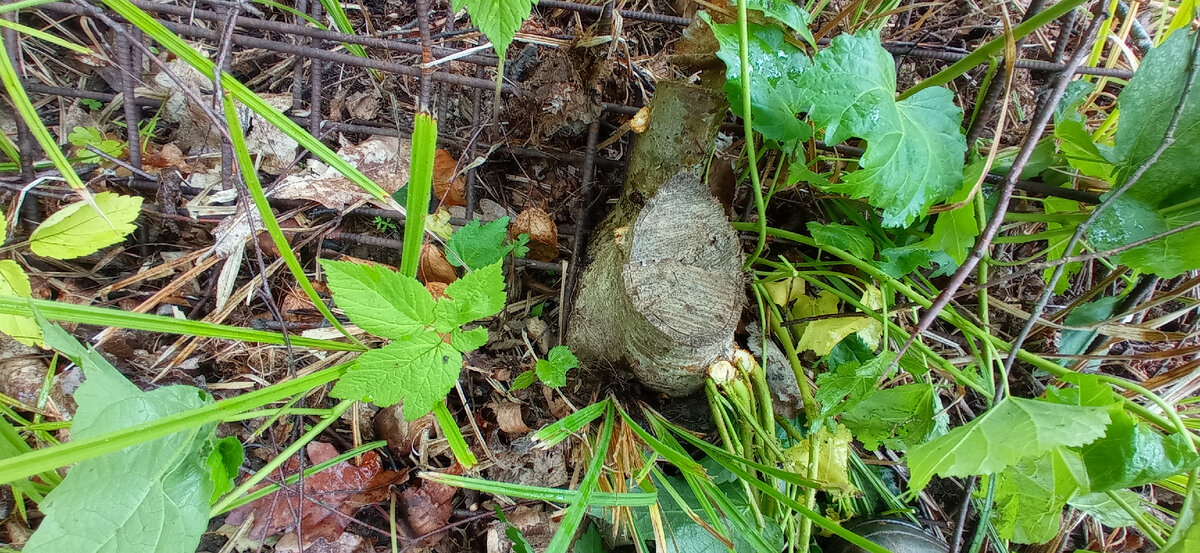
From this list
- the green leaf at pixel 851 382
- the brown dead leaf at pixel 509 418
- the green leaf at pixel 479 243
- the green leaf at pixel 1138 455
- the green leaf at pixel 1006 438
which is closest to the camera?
Answer: the green leaf at pixel 1006 438

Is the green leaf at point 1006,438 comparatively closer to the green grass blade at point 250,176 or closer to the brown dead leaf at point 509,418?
the brown dead leaf at point 509,418

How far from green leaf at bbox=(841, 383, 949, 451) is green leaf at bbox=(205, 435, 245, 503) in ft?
3.82

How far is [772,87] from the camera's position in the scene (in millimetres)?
1058

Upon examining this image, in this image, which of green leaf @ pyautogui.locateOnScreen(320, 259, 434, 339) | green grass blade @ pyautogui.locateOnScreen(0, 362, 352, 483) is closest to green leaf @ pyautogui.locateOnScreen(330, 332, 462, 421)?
green leaf @ pyautogui.locateOnScreen(320, 259, 434, 339)

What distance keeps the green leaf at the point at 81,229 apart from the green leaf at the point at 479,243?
660mm

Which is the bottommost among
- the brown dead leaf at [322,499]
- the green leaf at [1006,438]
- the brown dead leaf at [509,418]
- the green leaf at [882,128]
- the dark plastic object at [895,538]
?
the dark plastic object at [895,538]

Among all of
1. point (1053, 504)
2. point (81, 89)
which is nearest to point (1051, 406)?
point (1053, 504)

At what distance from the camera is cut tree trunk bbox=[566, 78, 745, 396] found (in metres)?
1.05

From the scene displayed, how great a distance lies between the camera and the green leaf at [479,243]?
4.05 ft

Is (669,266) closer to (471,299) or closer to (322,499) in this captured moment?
(471,299)

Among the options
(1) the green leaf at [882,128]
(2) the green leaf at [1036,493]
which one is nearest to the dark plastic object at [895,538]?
(2) the green leaf at [1036,493]

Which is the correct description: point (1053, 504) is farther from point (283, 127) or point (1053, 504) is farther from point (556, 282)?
point (283, 127)

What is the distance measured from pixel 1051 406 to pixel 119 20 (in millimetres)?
1971

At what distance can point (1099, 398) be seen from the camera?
0.91 m
